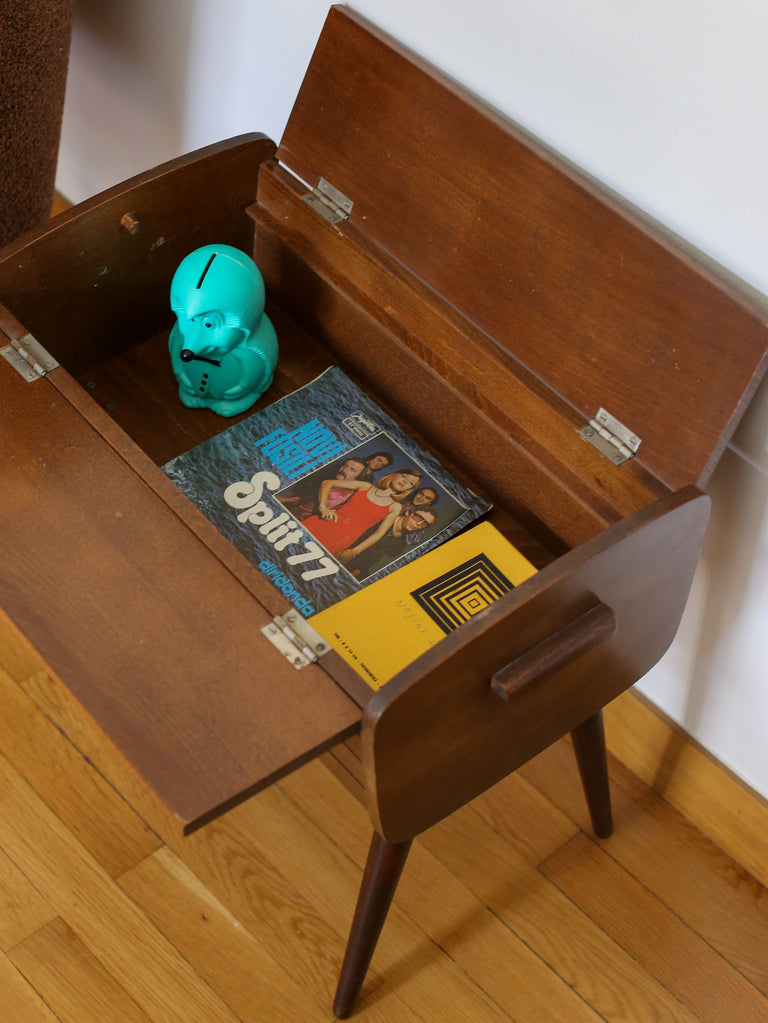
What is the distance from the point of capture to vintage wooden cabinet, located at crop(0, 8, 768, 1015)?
798mm

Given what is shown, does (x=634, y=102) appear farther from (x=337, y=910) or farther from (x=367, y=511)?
(x=337, y=910)

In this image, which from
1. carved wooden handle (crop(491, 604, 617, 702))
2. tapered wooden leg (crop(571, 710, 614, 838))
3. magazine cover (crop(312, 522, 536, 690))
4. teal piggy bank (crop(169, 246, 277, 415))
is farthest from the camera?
tapered wooden leg (crop(571, 710, 614, 838))

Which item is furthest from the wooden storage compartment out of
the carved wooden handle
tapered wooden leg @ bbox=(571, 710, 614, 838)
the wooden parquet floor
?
the wooden parquet floor

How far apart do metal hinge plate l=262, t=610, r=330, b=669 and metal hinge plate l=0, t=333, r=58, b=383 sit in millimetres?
328

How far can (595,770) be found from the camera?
1213 millimetres

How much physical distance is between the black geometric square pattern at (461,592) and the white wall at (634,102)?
242mm

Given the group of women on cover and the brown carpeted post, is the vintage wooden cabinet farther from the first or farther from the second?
the brown carpeted post

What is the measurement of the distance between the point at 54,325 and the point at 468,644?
0.59 meters

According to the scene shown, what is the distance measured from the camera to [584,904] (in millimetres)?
1275

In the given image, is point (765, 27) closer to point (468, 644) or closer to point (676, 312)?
point (676, 312)

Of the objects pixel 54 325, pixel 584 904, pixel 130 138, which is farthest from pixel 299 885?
pixel 130 138

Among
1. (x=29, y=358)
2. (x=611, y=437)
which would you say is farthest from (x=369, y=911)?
(x=29, y=358)

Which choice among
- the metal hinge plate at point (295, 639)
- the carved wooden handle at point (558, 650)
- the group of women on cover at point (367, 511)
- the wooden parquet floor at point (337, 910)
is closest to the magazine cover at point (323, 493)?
the group of women on cover at point (367, 511)

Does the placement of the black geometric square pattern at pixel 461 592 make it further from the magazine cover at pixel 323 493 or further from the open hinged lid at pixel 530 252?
the open hinged lid at pixel 530 252
